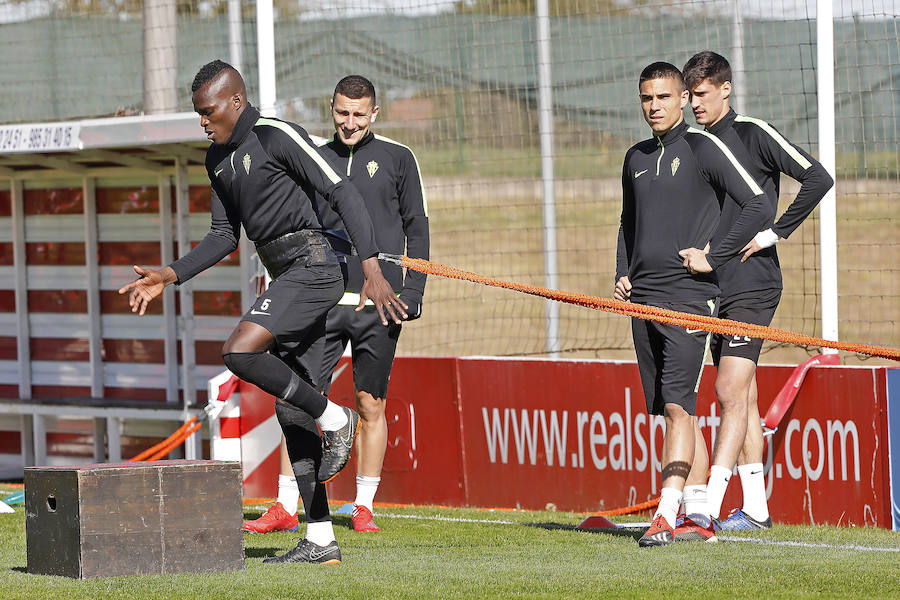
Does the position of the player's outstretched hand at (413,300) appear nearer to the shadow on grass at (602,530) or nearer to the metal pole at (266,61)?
the shadow on grass at (602,530)

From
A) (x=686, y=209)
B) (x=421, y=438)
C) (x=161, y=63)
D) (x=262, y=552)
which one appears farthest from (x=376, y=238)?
(x=161, y=63)

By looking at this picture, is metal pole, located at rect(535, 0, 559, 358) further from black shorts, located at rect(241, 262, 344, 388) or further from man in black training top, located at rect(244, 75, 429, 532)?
black shorts, located at rect(241, 262, 344, 388)

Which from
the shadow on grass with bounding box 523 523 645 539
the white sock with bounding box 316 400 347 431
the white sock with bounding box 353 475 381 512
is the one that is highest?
the white sock with bounding box 316 400 347 431

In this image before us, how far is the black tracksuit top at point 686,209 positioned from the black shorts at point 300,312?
158 centimetres

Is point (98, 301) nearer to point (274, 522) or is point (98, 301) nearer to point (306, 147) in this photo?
point (274, 522)

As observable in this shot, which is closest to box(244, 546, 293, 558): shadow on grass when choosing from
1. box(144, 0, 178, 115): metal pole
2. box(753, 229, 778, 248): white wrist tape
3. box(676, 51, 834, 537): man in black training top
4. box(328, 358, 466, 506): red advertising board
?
box(676, 51, 834, 537): man in black training top

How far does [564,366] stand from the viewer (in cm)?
918

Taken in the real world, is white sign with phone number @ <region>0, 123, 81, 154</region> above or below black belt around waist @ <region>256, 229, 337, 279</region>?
above

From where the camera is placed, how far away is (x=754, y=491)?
25.8ft

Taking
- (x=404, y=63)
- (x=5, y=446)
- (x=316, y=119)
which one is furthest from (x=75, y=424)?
(x=404, y=63)

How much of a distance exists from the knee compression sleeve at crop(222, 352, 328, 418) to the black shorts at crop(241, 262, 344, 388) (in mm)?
134

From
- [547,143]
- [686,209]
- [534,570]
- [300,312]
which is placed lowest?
[534,570]

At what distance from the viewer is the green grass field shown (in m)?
5.69

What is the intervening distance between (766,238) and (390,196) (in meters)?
2.00
